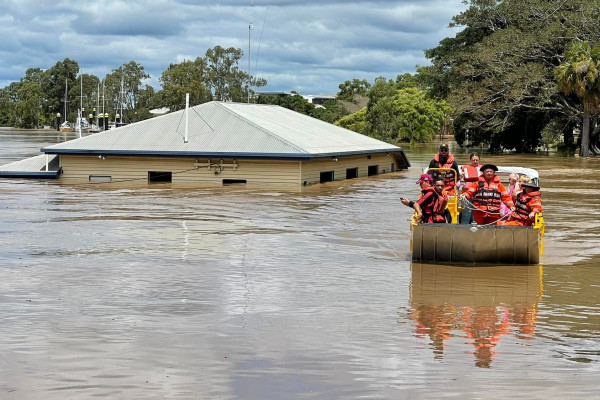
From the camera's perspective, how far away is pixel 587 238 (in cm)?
1831

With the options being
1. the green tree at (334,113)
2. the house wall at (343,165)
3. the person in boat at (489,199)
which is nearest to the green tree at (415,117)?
the green tree at (334,113)

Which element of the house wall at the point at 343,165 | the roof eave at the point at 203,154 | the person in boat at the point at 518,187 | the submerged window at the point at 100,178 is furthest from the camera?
the submerged window at the point at 100,178

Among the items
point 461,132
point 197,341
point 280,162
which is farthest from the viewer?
point 461,132

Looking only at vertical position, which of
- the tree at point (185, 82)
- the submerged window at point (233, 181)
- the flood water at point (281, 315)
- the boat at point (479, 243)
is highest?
the tree at point (185, 82)

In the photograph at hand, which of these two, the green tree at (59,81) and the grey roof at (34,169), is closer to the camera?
the grey roof at (34,169)

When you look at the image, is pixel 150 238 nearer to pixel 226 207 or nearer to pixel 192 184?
pixel 226 207

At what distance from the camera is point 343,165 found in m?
37.5

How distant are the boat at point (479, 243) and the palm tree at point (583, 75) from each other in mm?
41103

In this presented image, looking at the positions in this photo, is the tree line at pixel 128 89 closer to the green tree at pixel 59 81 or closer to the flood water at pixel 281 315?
the green tree at pixel 59 81

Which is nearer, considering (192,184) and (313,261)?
(313,261)

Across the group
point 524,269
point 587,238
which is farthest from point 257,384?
point 587,238

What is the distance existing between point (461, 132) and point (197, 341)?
6738 cm

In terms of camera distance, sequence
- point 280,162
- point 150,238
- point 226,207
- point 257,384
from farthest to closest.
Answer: point 280,162
point 226,207
point 150,238
point 257,384

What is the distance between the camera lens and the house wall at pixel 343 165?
33.5 meters
